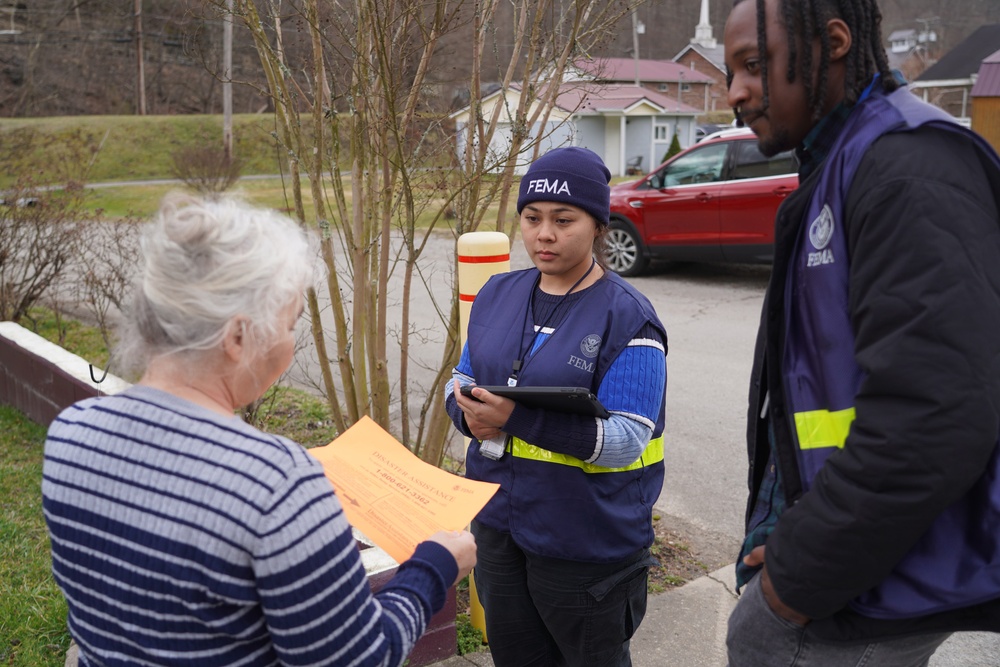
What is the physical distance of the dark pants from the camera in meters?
2.46

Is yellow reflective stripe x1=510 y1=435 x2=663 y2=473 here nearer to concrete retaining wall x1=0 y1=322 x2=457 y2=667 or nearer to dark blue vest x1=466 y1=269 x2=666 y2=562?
dark blue vest x1=466 y1=269 x2=666 y2=562

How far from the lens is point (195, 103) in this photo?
49719 millimetres

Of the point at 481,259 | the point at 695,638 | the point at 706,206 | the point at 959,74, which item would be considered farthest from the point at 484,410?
the point at 959,74

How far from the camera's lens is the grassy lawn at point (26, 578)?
134 inches

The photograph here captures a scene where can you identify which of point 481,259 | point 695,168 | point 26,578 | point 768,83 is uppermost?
point 768,83

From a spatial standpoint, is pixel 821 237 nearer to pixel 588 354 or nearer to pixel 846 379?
pixel 846 379

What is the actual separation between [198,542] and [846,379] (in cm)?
106

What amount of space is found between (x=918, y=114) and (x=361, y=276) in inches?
103

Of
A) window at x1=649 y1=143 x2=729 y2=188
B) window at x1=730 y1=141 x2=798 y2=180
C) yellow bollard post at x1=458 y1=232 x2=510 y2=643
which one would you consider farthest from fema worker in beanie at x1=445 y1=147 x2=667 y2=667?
window at x1=649 y1=143 x2=729 y2=188

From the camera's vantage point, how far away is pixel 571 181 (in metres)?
2.54

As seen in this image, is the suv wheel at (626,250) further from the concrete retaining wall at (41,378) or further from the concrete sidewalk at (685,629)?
the concrete sidewalk at (685,629)

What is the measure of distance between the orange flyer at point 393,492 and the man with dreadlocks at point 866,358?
61 cm

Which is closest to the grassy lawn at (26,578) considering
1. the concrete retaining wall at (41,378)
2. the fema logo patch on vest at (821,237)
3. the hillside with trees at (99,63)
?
the concrete retaining wall at (41,378)

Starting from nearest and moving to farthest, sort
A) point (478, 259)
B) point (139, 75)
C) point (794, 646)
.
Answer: point (794, 646), point (478, 259), point (139, 75)
